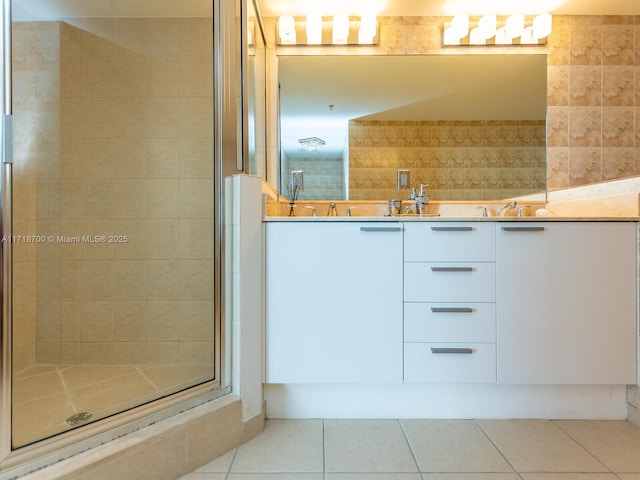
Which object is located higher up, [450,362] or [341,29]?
[341,29]

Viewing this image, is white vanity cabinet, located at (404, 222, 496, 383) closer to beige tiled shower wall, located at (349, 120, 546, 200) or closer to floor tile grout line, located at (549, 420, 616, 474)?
floor tile grout line, located at (549, 420, 616, 474)

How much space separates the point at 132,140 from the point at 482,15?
2.21 metres

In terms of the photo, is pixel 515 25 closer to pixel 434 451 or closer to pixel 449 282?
pixel 449 282

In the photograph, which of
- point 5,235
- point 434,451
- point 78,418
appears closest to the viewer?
point 5,235

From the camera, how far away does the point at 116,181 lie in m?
1.92

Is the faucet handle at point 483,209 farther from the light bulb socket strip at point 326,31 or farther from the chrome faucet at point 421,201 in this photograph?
the light bulb socket strip at point 326,31

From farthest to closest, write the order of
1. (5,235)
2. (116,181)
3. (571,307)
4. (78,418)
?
(116,181) < (571,307) < (78,418) < (5,235)

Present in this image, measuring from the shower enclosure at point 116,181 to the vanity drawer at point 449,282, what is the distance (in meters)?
1.04

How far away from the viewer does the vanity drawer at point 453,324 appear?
4.62 ft

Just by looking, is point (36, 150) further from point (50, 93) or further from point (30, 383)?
point (30, 383)

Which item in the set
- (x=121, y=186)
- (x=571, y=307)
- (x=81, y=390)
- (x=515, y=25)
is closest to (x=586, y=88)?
(x=515, y=25)

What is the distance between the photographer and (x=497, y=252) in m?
1.41

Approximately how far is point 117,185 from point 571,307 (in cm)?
236

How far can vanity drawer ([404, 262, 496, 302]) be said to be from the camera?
1411mm
